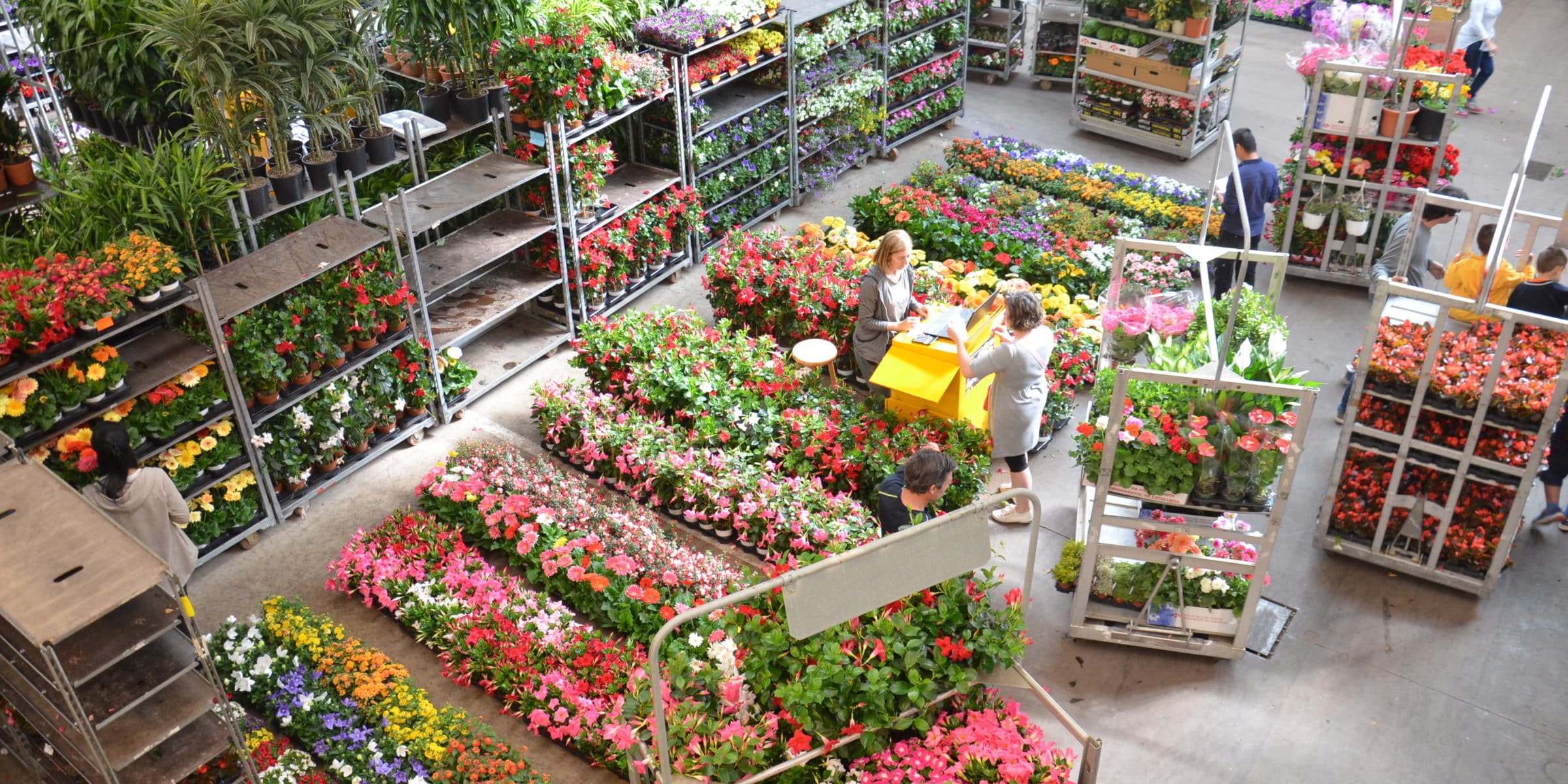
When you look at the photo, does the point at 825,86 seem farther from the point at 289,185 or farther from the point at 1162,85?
the point at 289,185

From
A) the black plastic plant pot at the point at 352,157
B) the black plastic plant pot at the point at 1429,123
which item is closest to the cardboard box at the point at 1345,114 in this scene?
the black plastic plant pot at the point at 1429,123

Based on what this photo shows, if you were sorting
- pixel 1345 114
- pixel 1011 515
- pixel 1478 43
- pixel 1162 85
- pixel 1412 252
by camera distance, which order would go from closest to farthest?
pixel 1011 515, pixel 1412 252, pixel 1345 114, pixel 1162 85, pixel 1478 43

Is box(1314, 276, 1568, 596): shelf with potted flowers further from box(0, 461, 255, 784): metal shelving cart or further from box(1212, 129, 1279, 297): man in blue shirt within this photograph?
box(0, 461, 255, 784): metal shelving cart

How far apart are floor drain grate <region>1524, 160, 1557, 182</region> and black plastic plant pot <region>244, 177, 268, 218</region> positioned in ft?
37.1

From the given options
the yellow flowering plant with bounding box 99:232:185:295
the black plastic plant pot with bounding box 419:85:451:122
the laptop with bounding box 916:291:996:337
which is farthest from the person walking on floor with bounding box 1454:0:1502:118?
the yellow flowering plant with bounding box 99:232:185:295

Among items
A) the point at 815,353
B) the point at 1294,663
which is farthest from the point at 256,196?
the point at 1294,663

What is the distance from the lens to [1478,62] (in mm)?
12789

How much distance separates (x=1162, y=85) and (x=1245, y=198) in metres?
3.41

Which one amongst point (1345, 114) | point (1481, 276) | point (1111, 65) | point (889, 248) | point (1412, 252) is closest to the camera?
point (1481, 276)

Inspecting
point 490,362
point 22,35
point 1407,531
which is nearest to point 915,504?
point 1407,531

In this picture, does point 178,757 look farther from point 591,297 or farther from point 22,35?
point 22,35

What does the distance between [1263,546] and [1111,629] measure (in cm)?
94

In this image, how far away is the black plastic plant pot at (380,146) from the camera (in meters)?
7.56

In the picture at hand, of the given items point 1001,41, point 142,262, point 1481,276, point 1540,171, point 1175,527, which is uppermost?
point 142,262
